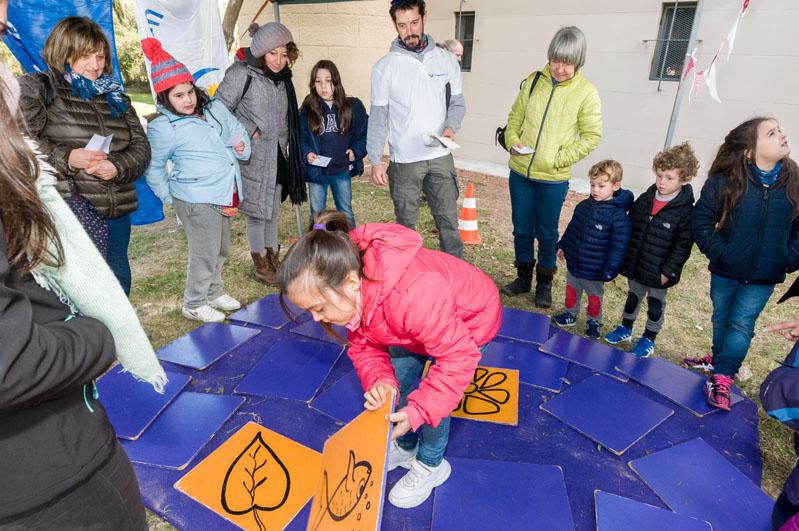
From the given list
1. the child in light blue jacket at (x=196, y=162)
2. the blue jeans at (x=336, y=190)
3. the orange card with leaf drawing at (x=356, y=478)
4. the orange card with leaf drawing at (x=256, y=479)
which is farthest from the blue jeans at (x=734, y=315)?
the child in light blue jacket at (x=196, y=162)

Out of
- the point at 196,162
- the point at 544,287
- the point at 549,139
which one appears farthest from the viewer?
the point at 544,287

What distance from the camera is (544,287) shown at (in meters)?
3.61

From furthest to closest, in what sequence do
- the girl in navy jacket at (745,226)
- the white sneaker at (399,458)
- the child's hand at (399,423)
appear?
the girl in navy jacket at (745,226) → the white sneaker at (399,458) → the child's hand at (399,423)

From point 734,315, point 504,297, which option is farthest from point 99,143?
point 734,315

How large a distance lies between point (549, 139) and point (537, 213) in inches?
21.0

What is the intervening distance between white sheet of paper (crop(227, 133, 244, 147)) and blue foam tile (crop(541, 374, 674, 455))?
2492mm

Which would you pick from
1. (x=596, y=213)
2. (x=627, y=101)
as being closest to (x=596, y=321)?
(x=596, y=213)

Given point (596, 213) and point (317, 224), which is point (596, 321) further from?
point (317, 224)

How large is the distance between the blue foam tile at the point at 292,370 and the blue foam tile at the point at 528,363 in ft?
3.14

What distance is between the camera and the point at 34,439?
88 cm

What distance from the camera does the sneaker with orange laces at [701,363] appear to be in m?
2.91

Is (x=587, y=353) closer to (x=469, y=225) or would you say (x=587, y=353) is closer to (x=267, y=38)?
(x=469, y=225)

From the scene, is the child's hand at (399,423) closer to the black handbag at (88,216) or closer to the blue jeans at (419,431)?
the blue jeans at (419,431)

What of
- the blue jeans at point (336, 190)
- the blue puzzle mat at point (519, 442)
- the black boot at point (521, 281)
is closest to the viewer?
the blue puzzle mat at point (519, 442)
